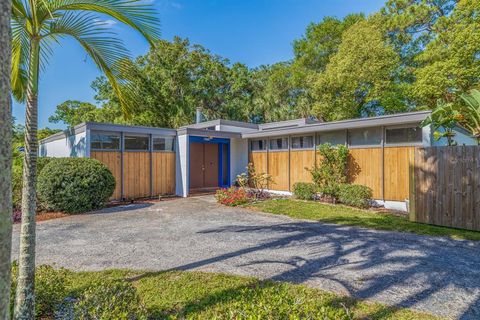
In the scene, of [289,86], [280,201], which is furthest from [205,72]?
[280,201]

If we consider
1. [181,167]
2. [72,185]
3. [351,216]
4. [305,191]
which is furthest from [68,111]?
[351,216]

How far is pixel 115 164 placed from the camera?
10.6 meters

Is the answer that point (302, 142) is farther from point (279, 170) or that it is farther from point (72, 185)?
point (72, 185)

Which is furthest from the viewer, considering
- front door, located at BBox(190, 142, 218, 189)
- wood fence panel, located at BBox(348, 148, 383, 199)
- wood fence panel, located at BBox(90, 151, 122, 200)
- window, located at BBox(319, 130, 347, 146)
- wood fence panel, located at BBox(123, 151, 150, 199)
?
front door, located at BBox(190, 142, 218, 189)

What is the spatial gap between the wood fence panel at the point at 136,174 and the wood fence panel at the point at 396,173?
906cm

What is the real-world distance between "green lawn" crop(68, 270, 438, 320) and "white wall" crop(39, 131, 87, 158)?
7236 millimetres

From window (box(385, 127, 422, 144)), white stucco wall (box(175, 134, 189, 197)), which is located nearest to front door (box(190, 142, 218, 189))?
white stucco wall (box(175, 134, 189, 197))

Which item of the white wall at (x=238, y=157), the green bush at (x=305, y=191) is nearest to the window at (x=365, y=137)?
the green bush at (x=305, y=191)

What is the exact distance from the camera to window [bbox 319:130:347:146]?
34.6 ft

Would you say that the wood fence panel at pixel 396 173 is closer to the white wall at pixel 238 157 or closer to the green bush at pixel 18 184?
the white wall at pixel 238 157

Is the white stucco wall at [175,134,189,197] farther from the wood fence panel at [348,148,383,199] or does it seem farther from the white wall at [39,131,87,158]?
the wood fence panel at [348,148,383,199]

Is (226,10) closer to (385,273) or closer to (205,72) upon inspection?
(205,72)

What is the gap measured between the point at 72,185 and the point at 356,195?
9.02m

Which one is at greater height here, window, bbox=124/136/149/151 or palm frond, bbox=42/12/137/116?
palm frond, bbox=42/12/137/116
